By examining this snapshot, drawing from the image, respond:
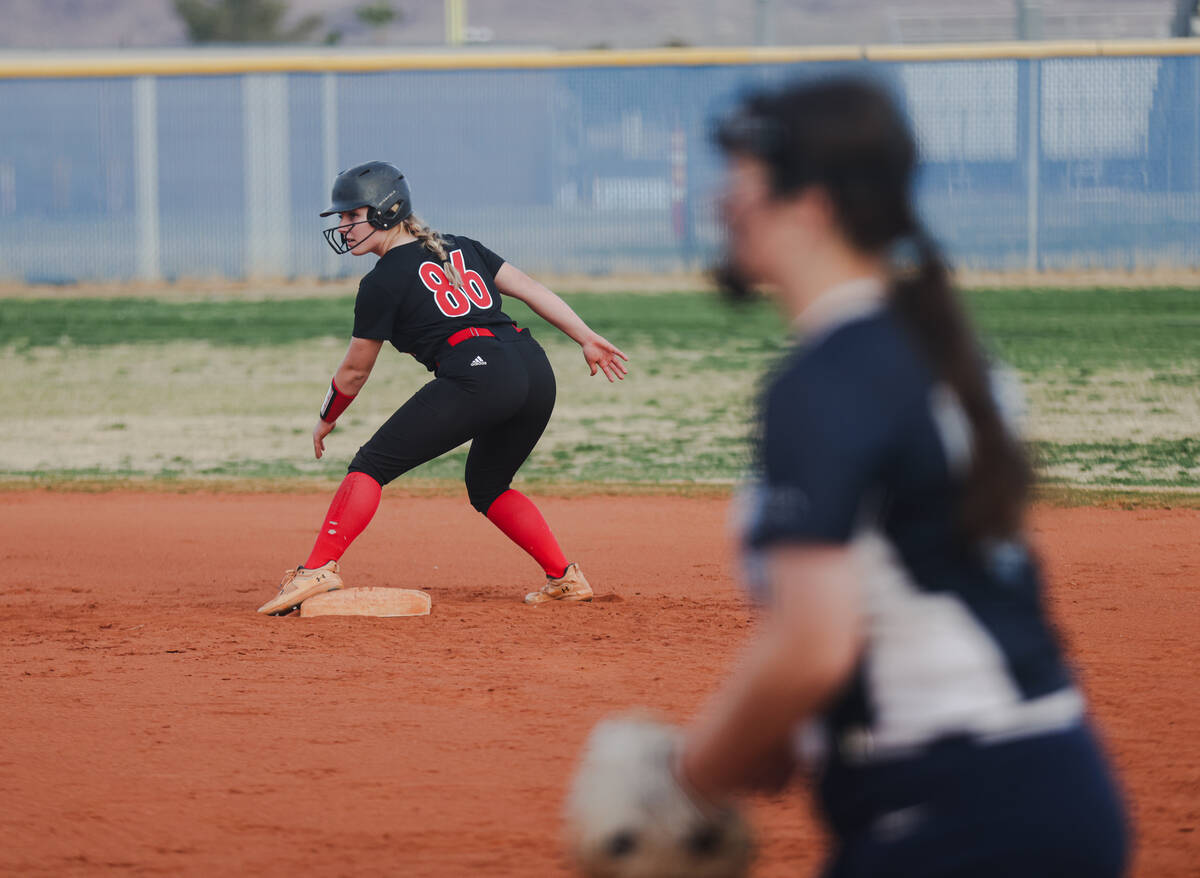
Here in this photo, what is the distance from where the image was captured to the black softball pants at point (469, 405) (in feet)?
20.5

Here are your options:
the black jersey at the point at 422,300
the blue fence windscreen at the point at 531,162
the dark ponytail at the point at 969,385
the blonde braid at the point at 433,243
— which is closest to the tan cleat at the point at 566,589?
the black jersey at the point at 422,300

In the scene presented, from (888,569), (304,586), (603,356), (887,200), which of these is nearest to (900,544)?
(888,569)

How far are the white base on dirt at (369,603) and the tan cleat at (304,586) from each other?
1.7 inches

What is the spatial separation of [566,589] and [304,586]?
1.19 m

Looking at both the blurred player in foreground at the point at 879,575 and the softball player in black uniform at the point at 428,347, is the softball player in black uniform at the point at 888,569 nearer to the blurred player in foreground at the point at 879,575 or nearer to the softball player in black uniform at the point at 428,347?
the blurred player in foreground at the point at 879,575

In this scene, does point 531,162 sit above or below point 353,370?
above

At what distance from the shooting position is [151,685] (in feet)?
18.3

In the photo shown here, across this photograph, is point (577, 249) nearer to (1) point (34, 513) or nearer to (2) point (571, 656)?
(1) point (34, 513)

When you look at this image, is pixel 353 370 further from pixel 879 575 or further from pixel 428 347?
pixel 879 575

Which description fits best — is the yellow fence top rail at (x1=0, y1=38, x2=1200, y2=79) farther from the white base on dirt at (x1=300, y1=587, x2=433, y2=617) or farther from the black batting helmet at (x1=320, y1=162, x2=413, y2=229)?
the white base on dirt at (x1=300, y1=587, x2=433, y2=617)

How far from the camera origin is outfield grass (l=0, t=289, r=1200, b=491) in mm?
11961

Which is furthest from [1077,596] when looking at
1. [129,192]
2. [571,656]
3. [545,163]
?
[129,192]

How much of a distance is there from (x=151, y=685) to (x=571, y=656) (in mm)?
1602

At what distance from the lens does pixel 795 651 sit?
171 centimetres
